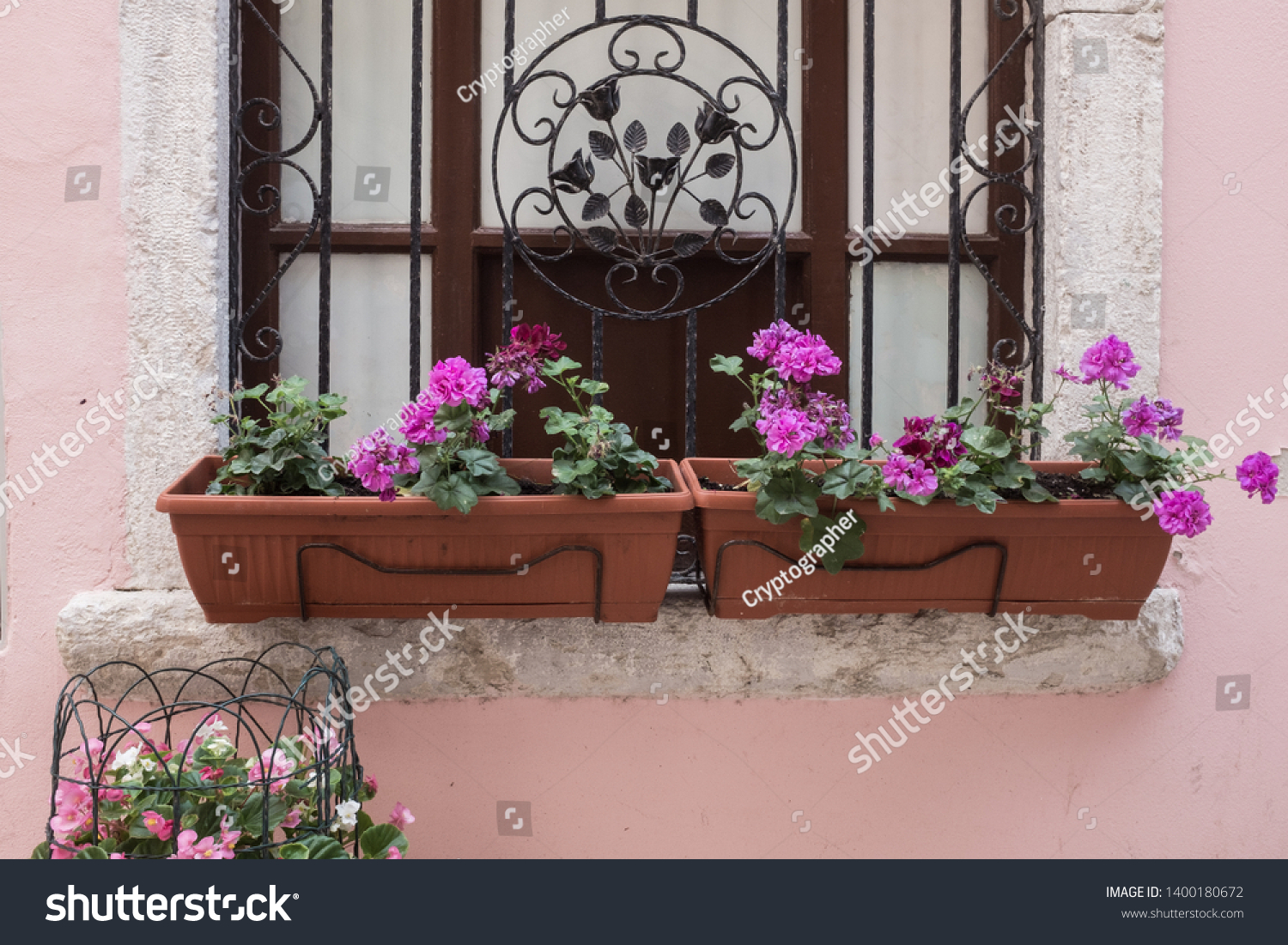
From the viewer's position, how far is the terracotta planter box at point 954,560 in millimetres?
1636

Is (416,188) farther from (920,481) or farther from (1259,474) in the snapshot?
(1259,474)

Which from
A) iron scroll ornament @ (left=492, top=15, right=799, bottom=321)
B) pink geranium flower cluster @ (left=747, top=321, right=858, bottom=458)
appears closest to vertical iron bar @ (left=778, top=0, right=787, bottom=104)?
iron scroll ornament @ (left=492, top=15, right=799, bottom=321)

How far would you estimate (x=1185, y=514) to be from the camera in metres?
1.54

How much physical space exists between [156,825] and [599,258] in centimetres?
133

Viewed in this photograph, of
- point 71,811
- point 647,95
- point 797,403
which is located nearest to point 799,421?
point 797,403

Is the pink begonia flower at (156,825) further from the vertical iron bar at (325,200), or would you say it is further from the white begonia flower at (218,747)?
the vertical iron bar at (325,200)

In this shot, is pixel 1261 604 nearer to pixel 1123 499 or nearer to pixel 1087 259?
pixel 1123 499

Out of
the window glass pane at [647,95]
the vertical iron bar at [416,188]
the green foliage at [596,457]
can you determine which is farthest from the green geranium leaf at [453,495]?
the window glass pane at [647,95]

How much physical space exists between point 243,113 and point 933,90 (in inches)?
56.4

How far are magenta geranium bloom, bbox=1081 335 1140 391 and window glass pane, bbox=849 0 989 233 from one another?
60cm

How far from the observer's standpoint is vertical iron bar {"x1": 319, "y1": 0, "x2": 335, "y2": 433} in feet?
6.38

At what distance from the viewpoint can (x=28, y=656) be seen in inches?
74.0

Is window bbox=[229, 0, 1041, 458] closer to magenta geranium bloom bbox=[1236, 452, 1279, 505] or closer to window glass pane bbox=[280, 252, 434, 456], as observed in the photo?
window glass pane bbox=[280, 252, 434, 456]

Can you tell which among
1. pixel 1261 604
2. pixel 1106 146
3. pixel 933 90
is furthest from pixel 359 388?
pixel 1261 604
